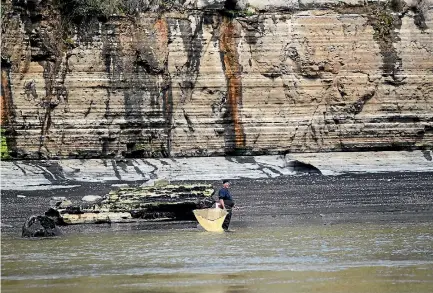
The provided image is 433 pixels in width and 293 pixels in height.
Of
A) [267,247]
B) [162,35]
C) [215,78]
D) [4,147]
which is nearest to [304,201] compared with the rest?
[215,78]

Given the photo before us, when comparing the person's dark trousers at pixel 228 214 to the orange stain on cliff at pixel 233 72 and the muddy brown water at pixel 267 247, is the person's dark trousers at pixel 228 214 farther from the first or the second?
the orange stain on cliff at pixel 233 72

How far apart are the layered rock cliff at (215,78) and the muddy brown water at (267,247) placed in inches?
102

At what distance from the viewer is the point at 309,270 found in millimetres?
12109

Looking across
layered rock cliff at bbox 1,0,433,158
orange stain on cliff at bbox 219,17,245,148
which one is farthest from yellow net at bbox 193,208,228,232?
orange stain on cliff at bbox 219,17,245,148

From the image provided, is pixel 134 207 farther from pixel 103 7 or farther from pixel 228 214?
pixel 103 7

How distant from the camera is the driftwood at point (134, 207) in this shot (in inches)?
744

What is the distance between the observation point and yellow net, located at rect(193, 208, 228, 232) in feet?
58.6

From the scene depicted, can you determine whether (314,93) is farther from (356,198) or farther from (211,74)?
(356,198)

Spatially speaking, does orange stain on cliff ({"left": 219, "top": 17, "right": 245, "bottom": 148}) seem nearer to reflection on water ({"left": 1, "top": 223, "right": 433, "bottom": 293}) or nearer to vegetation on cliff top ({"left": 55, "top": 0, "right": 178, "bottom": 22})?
vegetation on cliff top ({"left": 55, "top": 0, "right": 178, "bottom": 22})

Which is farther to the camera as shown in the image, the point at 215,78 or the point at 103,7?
the point at 215,78

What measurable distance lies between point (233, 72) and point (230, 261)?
1333 centimetres

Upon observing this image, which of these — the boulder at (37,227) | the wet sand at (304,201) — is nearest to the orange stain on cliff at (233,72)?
the wet sand at (304,201)

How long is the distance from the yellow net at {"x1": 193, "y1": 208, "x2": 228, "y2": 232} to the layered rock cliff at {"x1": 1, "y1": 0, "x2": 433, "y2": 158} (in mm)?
7574

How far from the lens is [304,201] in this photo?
21.8 metres
